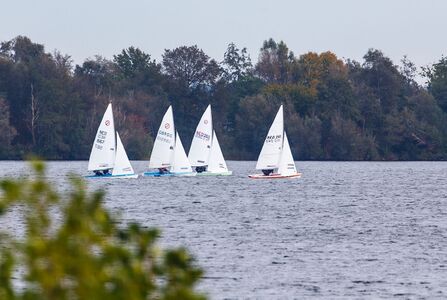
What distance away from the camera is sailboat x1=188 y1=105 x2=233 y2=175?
8650 cm

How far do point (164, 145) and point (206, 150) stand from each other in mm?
3247

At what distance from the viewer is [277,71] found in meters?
162

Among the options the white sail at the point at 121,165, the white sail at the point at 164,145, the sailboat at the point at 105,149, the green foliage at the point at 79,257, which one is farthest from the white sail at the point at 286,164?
the green foliage at the point at 79,257

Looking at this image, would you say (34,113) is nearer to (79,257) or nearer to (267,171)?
(267,171)

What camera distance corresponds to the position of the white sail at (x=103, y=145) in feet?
261

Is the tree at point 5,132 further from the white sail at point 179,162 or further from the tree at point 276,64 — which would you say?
the white sail at point 179,162

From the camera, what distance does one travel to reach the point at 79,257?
6.21 m

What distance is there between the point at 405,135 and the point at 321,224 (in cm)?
9759

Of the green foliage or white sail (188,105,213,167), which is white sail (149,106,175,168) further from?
the green foliage

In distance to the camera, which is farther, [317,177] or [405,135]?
[405,135]

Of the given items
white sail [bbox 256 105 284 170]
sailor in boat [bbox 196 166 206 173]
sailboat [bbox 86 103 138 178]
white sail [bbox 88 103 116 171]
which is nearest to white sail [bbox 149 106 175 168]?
sailor in boat [bbox 196 166 206 173]

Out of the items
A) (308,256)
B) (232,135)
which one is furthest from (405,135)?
(308,256)

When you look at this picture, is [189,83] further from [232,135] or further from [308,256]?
[308,256]

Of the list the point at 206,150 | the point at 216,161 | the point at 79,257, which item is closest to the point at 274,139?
the point at 206,150
